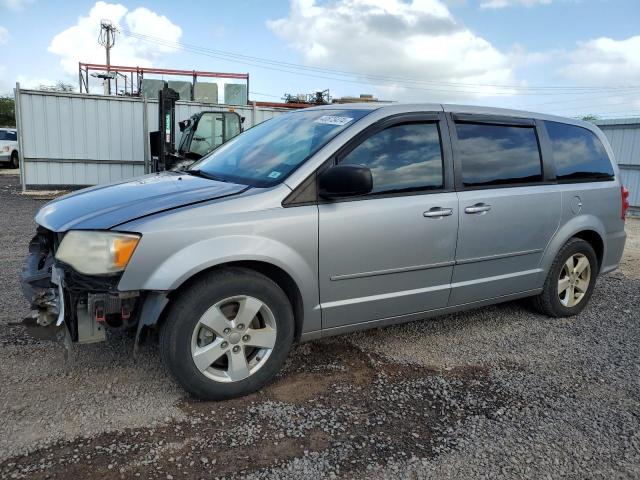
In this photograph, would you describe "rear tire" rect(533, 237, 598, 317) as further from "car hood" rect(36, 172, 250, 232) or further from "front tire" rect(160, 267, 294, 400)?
"car hood" rect(36, 172, 250, 232)

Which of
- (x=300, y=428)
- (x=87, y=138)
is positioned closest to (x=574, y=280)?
(x=300, y=428)

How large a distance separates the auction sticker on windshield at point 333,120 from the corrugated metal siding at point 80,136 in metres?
11.9

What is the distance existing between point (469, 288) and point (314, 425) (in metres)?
1.71

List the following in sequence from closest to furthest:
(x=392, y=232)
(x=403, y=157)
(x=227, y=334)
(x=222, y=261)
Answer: (x=222, y=261)
(x=227, y=334)
(x=392, y=232)
(x=403, y=157)

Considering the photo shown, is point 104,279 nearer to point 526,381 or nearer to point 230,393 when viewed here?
point 230,393

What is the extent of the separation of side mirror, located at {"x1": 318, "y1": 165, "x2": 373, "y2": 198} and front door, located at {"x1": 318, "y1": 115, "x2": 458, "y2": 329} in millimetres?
145

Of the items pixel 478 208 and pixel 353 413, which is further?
pixel 478 208

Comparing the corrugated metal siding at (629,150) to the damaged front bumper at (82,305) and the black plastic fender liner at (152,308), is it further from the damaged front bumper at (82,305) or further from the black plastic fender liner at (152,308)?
the damaged front bumper at (82,305)

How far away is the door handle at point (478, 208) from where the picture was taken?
3.78 meters

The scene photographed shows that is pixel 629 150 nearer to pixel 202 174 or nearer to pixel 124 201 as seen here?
pixel 202 174

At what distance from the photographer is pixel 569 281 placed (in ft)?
15.6

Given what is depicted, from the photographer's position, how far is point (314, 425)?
285 cm

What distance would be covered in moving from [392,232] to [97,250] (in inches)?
69.2

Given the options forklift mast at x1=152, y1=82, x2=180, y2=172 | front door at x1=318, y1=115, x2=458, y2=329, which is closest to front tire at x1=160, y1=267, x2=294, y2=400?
front door at x1=318, y1=115, x2=458, y2=329
